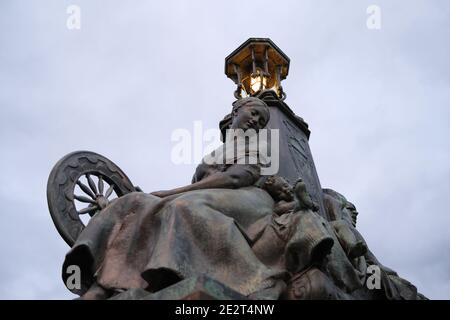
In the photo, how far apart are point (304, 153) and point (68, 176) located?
10.7 ft

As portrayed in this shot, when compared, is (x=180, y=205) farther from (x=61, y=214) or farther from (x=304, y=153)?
(x=304, y=153)

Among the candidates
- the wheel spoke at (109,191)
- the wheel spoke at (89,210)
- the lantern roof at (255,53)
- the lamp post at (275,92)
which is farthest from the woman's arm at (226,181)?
the lantern roof at (255,53)

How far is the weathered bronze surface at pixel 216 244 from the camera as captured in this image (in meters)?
4.32

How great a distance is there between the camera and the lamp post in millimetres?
7605

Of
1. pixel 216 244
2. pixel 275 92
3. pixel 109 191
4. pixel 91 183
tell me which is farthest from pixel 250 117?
pixel 216 244

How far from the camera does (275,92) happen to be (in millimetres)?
8805

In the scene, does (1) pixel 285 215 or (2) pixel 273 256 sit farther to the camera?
(1) pixel 285 215

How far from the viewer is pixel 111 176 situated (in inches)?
258

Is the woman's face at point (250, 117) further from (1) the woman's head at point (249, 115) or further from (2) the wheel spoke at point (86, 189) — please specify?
(2) the wheel spoke at point (86, 189)

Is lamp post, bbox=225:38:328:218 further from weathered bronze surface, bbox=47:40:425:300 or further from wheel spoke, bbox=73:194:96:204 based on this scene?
wheel spoke, bbox=73:194:96:204

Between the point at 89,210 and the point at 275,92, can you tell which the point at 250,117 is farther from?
the point at 275,92

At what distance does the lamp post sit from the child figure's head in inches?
56.6

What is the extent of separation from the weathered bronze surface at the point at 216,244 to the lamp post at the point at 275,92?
168cm
